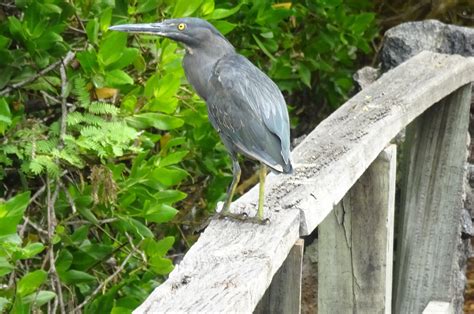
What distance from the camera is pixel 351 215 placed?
3500 mm

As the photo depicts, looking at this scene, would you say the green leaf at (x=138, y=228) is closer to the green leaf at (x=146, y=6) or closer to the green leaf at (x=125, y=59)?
the green leaf at (x=125, y=59)

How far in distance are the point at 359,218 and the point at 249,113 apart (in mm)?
656

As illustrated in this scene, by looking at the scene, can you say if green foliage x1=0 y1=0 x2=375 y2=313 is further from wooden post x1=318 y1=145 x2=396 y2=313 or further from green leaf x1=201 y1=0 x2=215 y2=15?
wooden post x1=318 y1=145 x2=396 y2=313

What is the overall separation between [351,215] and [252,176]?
6.88 feet

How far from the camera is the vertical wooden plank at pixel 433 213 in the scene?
14.1 ft

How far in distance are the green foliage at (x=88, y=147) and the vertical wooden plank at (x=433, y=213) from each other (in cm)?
88

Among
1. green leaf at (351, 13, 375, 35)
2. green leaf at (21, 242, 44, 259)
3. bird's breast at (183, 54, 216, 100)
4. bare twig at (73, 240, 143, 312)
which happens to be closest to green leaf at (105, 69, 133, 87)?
bird's breast at (183, 54, 216, 100)

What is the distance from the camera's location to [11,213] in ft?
9.80

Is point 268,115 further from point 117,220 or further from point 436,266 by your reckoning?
point 436,266

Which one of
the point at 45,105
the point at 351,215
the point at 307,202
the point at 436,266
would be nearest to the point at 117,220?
the point at 45,105

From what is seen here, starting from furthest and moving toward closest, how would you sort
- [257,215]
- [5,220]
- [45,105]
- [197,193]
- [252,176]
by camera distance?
1. [252,176]
2. [197,193]
3. [45,105]
4. [5,220]
5. [257,215]

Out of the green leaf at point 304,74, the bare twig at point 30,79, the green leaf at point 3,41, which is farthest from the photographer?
the green leaf at point 304,74

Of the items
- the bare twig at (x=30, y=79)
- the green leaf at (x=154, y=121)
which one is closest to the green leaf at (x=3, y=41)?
the bare twig at (x=30, y=79)

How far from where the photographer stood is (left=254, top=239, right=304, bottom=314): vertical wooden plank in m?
2.67
